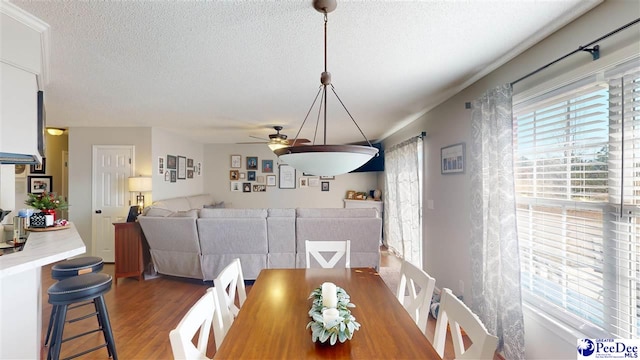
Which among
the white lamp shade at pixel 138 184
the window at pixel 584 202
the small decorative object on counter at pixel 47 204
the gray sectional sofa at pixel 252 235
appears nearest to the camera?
the window at pixel 584 202

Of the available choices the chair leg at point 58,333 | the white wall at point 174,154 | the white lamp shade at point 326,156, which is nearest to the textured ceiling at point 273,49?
the white lamp shade at point 326,156

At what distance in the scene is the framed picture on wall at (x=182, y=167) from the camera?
565cm

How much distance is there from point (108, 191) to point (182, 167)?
1385mm

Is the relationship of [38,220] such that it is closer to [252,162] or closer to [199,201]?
[199,201]

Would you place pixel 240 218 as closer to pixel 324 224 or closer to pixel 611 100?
pixel 324 224

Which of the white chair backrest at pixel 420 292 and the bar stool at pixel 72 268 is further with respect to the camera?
the bar stool at pixel 72 268

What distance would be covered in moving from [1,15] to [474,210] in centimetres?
346

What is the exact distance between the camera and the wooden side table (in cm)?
365

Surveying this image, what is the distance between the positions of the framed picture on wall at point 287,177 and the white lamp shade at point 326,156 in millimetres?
5741

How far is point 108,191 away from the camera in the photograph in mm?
4699

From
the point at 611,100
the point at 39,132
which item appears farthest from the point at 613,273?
the point at 39,132

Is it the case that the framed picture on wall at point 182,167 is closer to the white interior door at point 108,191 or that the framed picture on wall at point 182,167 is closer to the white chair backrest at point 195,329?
the white interior door at point 108,191

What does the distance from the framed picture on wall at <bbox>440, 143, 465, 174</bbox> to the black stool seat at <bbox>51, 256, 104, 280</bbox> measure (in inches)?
137

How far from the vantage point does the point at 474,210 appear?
7.82 feet
